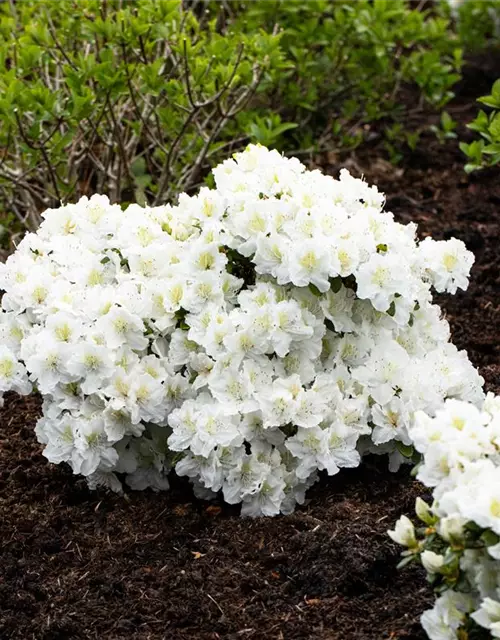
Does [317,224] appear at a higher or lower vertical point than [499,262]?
higher

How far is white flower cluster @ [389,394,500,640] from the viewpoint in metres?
2.34

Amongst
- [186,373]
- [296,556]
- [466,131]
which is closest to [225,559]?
[296,556]

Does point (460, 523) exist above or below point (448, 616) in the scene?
above

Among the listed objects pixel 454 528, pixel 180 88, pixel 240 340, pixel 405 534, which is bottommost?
pixel 180 88

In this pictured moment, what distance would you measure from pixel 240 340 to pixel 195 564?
0.59 metres

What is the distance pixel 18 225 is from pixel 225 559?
8.24ft

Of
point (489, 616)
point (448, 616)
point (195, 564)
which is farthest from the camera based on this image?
point (195, 564)

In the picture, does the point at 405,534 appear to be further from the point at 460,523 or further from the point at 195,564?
the point at 195,564

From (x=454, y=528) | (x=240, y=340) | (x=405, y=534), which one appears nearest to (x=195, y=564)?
(x=240, y=340)

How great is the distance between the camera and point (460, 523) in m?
2.37

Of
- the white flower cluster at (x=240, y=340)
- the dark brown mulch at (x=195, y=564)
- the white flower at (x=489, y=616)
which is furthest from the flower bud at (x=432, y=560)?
the white flower cluster at (x=240, y=340)

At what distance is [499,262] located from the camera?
488cm

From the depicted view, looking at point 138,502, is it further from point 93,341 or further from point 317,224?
point 317,224

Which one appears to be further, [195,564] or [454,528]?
[195,564]
